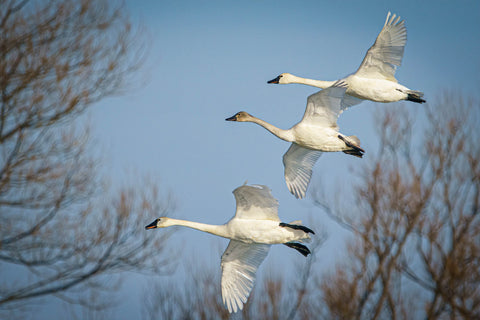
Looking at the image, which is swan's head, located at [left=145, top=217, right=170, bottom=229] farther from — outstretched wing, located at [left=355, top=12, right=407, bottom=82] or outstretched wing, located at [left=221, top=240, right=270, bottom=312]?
Answer: outstretched wing, located at [left=355, top=12, right=407, bottom=82]

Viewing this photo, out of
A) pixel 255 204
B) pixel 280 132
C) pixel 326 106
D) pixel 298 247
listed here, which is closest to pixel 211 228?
pixel 255 204

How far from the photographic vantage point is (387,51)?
33.8 feet

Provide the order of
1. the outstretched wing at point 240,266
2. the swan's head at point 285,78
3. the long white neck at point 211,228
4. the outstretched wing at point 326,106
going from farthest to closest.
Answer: the swan's head at point 285,78 < the outstretched wing at point 240,266 < the outstretched wing at point 326,106 < the long white neck at point 211,228

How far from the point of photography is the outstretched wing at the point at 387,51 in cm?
1026

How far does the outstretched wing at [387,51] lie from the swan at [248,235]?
8.83 ft

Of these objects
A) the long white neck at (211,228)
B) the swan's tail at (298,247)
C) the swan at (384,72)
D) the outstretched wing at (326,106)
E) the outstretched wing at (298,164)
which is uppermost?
the swan at (384,72)

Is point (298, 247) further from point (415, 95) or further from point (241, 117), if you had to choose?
point (415, 95)

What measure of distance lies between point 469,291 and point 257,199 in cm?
950

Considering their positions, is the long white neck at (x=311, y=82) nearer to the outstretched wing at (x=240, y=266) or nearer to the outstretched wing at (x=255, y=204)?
the outstretched wing at (x=255, y=204)

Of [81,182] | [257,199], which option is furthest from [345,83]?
[81,182]

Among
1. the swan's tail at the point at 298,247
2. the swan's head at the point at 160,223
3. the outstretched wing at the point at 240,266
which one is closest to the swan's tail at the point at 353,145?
the swan's tail at the point at 298,247

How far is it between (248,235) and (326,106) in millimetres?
2316

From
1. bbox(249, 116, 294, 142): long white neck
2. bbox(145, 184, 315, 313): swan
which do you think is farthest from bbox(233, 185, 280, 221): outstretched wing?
bbox(249, 116, 294, 142): long white neck

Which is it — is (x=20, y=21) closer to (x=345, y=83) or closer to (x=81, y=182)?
(x=81, y=182)
